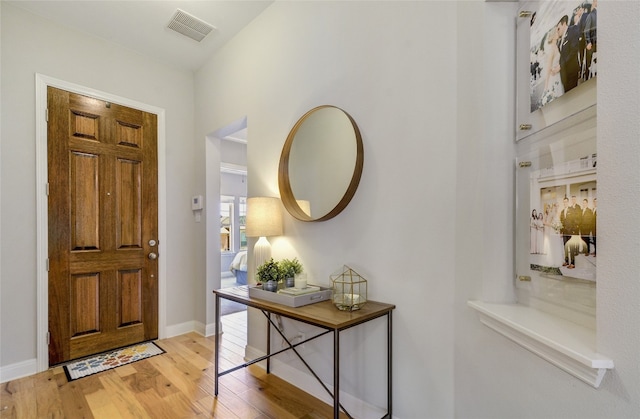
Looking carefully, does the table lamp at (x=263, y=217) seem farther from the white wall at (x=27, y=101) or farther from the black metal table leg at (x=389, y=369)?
the white wall at (x=27, y=101)

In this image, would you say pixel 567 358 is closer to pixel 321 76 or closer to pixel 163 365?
pixel 321 76

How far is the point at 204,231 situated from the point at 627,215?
131 inches

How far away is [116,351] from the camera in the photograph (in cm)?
292

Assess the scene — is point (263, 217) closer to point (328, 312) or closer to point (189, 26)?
point (328, 312)

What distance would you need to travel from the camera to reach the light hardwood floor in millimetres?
1966

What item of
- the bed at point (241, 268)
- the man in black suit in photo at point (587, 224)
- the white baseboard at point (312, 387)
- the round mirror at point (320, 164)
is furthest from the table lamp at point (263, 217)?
the bed at point (241, 268)

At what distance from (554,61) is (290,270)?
5.76 ft

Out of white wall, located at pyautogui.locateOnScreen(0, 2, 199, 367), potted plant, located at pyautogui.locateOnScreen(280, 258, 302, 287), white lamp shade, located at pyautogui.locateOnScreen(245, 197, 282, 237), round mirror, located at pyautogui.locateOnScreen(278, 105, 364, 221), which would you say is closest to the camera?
round mirror, located at pyautogui.locateOnScreen(278, 105, 364, 221)

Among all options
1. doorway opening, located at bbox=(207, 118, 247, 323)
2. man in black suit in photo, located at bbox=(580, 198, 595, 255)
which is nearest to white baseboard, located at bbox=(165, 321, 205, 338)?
doorway opening, located at bbox=(207, 118, 247, 323)

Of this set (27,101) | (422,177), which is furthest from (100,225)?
(422,177)

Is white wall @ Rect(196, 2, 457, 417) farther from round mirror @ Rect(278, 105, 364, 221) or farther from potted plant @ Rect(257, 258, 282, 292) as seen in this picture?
potted plant @ Rect(257, 258, 282, 292)

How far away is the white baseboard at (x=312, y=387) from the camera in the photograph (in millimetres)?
1800

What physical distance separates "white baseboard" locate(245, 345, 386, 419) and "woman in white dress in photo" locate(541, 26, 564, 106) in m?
1.75

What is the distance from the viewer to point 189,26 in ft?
9.10
